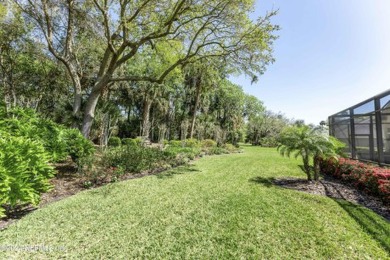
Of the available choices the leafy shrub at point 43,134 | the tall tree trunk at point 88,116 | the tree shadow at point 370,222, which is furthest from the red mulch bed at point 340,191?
the tall tree trunk at point 88,116

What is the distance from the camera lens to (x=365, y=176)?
20.0 ft

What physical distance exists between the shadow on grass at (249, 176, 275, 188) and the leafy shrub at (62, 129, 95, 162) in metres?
5.82

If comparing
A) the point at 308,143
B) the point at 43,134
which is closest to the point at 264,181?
the point at 308,143

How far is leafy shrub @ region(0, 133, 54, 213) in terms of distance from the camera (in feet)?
11.1

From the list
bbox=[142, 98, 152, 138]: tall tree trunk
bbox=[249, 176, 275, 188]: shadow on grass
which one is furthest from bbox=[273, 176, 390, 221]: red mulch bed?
bbox=[142, 98, 152, 138]: tall tree trunk

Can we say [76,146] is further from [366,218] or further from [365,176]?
[365,176]

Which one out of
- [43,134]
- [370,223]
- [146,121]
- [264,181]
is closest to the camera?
[370,223]

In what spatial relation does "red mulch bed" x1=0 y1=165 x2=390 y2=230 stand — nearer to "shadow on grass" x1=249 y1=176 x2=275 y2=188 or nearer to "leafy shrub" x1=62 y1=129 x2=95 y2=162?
"shadow on grass" x1=249 y1=176 x2=275 y2=188

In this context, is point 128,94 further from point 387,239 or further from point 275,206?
point 387,239

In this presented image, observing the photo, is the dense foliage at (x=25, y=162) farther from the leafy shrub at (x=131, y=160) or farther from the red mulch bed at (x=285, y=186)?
the leafy shrub at (x=131, y=160)

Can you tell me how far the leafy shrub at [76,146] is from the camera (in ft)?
22.2

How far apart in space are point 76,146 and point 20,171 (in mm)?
3359

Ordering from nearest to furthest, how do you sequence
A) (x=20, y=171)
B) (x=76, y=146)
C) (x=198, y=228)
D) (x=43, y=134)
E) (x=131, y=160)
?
(x=20, y=171) < (x=198, y=228) < (x=43, y=134) < (x=76, y=146) < (x=131, y=160)

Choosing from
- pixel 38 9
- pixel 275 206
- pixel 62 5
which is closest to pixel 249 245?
pixel 275 206
